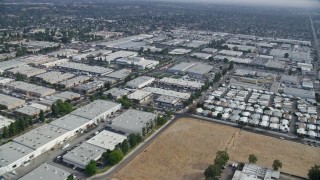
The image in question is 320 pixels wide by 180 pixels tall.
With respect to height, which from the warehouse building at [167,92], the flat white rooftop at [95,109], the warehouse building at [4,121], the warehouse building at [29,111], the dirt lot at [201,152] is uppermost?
the flat white rooftop at [95,109]

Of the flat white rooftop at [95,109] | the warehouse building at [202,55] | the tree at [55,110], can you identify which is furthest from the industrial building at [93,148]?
the warehouse building at [202,55]

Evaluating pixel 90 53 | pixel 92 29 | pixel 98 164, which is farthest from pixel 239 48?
pixel 98 164

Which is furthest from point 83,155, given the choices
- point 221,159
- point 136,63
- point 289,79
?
point 289,79

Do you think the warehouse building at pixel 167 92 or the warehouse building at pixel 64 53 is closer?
the warehouse building at pixel 167 92

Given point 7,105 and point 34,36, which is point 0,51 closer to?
point 34,36

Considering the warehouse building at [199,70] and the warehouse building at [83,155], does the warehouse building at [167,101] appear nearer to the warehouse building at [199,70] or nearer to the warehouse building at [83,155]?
the warehouse building at [199,70]
